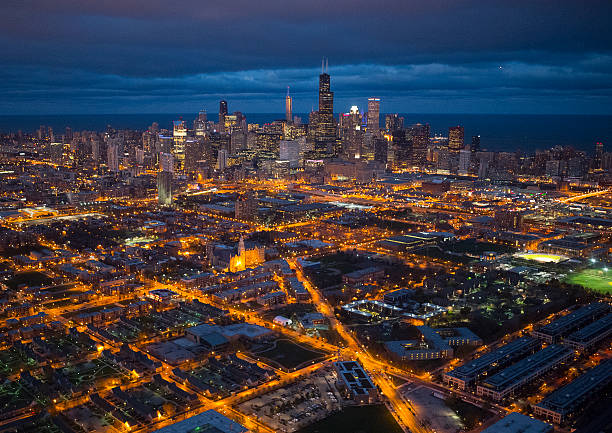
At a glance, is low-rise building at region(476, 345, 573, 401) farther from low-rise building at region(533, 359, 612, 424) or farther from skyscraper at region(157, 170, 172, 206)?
skyscraper at region(157, 170, 172, 206)

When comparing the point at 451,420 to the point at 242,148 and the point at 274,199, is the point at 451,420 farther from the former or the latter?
the point at 242,148

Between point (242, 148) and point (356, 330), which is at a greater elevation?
point (242, 148)

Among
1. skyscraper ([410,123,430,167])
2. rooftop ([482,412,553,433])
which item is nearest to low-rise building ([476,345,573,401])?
rooftop ([482,412,553,433])

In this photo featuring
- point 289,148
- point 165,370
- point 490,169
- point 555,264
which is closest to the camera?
point 165,370

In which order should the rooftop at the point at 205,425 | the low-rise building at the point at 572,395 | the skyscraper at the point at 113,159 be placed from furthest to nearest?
the skyscraper at the point at 113,159, the low-rise building at the point at 572,395, the rooftop at the point at 205,425

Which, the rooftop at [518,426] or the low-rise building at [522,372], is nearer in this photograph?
the rooftop at [518,426]

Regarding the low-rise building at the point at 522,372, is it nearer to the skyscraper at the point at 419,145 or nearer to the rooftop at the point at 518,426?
the rooftop at the point at 518,426

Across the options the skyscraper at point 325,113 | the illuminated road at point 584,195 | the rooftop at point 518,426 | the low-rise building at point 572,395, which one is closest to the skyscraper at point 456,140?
the skyscraper at point 325,113

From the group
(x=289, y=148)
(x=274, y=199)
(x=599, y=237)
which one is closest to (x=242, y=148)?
(x=289, y=148)

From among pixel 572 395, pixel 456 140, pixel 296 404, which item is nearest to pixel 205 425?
pixel 296 404
